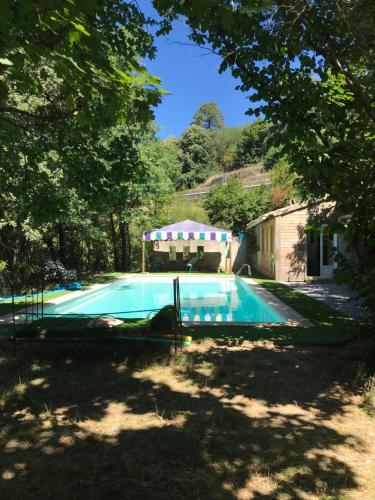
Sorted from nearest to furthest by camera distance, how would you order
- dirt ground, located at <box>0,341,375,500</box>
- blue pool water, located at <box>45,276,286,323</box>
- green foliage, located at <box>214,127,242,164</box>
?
dirt ground, located at <box>0,341,375,500</box> → blue pool water, located at <box>45,276,286,323</box> → green foliage, located at <box>214,127,242,164</box>

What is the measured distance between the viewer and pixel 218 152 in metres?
66.4

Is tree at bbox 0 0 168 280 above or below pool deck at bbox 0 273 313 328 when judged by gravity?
above

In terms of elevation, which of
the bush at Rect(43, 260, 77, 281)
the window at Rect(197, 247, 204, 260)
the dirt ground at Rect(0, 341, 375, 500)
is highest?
A: the window at Rect(197, 247, 204, 260)

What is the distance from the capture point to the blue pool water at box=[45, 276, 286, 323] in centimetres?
1109

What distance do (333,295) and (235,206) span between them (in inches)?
598

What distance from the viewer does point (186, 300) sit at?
14594 millimetres

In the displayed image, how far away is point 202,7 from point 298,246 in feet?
52.1

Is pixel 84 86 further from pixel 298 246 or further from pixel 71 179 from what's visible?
pixel 298 246

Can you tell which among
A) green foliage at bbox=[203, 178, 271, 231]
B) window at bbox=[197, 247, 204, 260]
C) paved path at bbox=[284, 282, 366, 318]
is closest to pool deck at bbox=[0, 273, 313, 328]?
paved path at bbox=[284, 282, 366, 318]

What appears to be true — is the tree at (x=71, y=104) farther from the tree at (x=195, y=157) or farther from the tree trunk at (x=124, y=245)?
the tree at (x=195, y=157)

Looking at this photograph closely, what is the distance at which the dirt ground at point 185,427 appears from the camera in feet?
9.38

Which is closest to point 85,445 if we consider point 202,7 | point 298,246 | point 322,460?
point 322,460

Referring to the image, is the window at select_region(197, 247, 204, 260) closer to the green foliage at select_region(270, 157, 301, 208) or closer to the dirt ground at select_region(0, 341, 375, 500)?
the green foliage at select_region(270, 157, 301, 208)

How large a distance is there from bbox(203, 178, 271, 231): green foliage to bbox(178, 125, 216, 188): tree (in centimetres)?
2932
